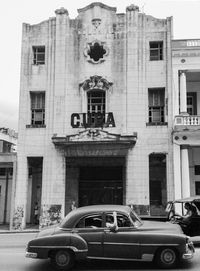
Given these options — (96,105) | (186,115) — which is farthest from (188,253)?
(96,105)

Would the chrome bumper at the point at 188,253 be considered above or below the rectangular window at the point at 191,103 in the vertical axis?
below

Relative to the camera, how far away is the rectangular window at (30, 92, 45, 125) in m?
23.9

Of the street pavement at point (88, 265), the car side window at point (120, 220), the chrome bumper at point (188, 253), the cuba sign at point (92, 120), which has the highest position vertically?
the cuba sign at point (92, 120)

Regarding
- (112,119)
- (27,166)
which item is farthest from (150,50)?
(27,166)

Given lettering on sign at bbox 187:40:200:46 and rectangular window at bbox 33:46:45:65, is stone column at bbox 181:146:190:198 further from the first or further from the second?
rectangular window at bbox 33:46:45:65

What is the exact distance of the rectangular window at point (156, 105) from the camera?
23000 millimetres

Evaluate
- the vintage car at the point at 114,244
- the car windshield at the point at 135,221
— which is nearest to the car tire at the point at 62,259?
the vintage car at the point at 114,244

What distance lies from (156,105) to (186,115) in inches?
88.8

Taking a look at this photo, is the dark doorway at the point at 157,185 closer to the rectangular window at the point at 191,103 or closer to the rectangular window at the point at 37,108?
the rectangular window at the point at 191,103

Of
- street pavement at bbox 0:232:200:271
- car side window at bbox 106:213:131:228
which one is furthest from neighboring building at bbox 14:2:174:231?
car side window at bbox 106:213:131:228

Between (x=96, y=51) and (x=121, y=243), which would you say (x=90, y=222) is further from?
(x=96, y=51)

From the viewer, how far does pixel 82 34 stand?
2406cm

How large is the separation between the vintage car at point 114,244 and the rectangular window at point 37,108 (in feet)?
49.4

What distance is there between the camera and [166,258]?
919cm
